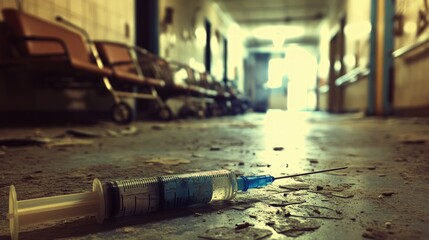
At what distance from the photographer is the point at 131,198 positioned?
0.60m

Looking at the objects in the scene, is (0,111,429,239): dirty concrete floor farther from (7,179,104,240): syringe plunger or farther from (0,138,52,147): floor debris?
(0,138,52,147): floor debris

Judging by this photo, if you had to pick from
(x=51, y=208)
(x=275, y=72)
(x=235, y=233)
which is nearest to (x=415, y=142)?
(x=235, y=233)

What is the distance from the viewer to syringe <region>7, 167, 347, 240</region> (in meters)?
0.53

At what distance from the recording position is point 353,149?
168 centimetres

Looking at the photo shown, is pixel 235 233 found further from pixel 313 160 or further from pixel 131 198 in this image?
pixel 313 160

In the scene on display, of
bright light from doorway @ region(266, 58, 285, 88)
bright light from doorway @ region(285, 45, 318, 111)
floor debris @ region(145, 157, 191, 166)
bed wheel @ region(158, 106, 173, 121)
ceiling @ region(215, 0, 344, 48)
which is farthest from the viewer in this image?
bright light from doorway @ region(266, 58, 285, 88)

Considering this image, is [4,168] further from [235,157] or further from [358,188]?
[358,188]

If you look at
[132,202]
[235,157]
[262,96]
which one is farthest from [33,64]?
[262,96]

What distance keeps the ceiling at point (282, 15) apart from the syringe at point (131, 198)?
978cm

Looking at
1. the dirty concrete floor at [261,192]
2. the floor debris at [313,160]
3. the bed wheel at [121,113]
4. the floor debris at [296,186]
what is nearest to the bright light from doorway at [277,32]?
the bed wheel at [121,113]

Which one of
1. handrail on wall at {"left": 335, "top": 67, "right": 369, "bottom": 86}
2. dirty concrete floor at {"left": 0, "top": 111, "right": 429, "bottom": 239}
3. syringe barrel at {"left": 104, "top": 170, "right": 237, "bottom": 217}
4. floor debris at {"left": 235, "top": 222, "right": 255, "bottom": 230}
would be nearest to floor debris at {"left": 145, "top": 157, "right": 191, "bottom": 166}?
dirty concrete floor at {"left": 0, "top": 111, "right": 429, "bottom": 239}

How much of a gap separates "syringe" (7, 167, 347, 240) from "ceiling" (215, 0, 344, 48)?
978 cm

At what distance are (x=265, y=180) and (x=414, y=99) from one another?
431 centimetres

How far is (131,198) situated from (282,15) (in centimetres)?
1274
